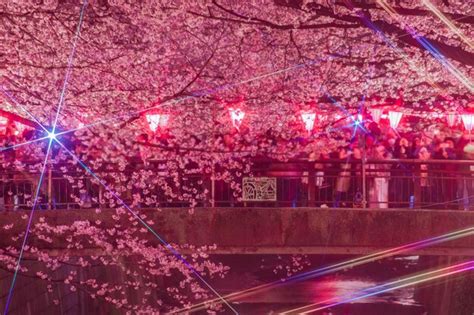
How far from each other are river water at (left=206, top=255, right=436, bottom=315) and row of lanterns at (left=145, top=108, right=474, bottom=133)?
6.55 m

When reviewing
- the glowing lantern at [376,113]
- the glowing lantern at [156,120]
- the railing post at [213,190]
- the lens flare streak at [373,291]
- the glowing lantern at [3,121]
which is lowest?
the lens flare streak at [373,291]

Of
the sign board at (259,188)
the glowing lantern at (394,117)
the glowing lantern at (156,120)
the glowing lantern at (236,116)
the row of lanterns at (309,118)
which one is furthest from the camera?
the glowing lantern at (394,117)

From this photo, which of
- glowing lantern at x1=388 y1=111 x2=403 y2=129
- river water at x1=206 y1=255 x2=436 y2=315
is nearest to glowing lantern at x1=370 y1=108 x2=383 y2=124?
glowing lantern at x1=388 y1=111 x2=403 y2=129

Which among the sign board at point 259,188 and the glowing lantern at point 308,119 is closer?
the sign board at point 259,188

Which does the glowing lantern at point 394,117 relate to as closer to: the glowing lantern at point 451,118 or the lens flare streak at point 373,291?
the glowing lantern at point 451,118

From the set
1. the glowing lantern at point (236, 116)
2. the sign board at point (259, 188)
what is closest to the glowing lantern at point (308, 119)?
the glowing lantern at point (236, 116)

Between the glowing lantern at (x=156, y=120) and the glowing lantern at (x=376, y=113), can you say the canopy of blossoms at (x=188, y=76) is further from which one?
the glowing lantern at (x=376, y=113)

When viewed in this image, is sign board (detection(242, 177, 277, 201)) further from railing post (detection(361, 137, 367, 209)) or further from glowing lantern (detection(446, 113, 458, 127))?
glowing lantern (detection(446, 113, 458, 127))

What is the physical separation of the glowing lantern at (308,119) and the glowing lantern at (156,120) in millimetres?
3946

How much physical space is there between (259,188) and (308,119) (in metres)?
5.08

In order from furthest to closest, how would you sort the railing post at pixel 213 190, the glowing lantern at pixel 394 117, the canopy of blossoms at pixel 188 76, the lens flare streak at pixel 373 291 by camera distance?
the lens flare streak at pixel 373 291 → the glowing lantern at pixel 394 117 → the railing post at pixel 213 190 → the canopy of blossoms at pixel 188 76

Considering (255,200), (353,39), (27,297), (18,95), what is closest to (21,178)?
(18,95)

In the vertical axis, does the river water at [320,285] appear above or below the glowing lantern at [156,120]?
below

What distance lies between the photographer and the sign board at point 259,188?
13.6 meters
